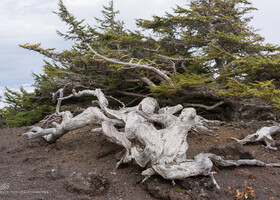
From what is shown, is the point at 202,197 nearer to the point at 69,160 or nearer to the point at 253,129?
the point at 69,160

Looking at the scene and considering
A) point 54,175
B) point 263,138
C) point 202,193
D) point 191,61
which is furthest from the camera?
point 191,61

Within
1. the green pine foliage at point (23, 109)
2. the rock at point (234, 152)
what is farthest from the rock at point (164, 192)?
the green pine foliage at point (23, 109)

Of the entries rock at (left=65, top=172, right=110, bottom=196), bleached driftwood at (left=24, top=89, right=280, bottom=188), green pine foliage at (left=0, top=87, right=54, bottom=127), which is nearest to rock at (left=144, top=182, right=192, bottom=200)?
bleached driftwood at (left=24, top=89, right=280, bottom=188)

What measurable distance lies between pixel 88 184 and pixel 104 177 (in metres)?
0.36

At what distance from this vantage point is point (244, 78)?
836cm

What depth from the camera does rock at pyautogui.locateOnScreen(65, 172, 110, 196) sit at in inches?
131

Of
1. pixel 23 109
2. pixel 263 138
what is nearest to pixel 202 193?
pixel 263 138

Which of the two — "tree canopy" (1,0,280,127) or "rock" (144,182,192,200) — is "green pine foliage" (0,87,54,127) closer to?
"tree canopy" (1,0,280,127)

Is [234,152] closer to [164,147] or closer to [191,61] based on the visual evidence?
[164,147]

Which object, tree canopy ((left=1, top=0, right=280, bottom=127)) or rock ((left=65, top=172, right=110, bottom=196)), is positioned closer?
rock ((left=65, top=172, right=110, bottom=196))

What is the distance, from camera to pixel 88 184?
3.38m

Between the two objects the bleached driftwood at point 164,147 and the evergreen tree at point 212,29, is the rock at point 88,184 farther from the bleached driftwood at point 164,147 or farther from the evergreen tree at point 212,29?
the evergreen tree at point 212,29

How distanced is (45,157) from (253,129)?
621cm

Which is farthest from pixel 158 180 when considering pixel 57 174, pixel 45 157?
pixel 45 157
